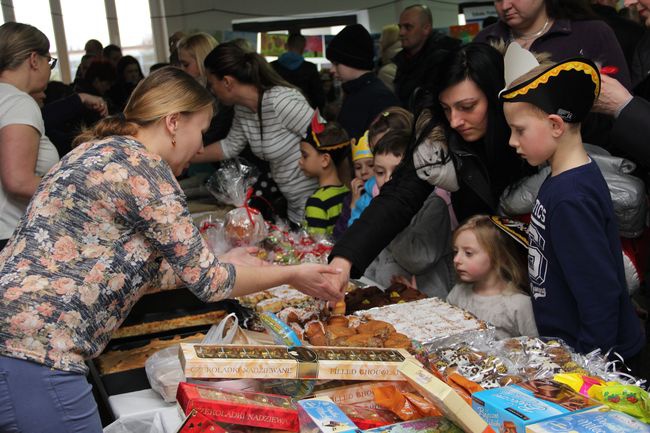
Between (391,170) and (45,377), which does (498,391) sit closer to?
(45,377)

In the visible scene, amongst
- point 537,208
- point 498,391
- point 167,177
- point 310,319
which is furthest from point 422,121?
point 498,391

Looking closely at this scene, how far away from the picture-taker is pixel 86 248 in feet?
5.65

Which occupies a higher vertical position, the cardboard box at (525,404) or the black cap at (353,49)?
the black cap at (353,49)

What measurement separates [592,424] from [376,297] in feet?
4.55

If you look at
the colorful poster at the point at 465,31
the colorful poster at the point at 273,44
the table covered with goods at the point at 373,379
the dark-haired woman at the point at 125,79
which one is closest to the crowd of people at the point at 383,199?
the table covered with goods at the point at 373,379

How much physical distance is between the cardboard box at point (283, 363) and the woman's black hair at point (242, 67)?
9.08ft

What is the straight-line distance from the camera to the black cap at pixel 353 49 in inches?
179

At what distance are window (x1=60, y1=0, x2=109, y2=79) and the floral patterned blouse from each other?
6.72 meters

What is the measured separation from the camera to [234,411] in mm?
1487

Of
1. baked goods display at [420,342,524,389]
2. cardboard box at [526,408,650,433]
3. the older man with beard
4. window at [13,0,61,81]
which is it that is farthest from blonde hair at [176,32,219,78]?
cardboard box at [526,408,650,433]

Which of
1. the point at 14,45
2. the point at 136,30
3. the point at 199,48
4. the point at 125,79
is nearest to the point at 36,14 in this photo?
the point at 136,30

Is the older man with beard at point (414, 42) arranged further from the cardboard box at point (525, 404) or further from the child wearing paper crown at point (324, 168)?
the cardboard box at point (525, 404)

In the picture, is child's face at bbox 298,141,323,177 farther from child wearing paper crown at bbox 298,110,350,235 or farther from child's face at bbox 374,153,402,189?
child's face at bbox 374,153,402,189

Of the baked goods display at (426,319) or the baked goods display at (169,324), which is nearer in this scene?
the baked goods display at (426,319)
